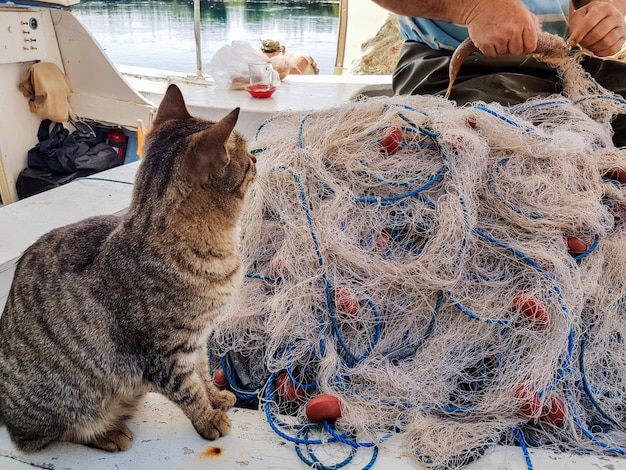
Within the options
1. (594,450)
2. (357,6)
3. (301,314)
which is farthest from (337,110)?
(357,6)

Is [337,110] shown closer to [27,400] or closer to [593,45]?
[593,45]

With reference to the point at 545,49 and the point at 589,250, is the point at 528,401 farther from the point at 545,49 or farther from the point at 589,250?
the point at 545,49

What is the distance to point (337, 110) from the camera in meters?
2.06

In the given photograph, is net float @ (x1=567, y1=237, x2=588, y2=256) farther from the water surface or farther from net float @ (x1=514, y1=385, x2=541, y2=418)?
the water surface

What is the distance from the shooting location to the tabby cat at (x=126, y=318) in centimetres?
125

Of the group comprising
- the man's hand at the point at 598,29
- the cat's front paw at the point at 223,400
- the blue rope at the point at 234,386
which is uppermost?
the man's hand at the point at 598,29

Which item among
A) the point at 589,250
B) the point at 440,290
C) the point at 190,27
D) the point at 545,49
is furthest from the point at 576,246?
the point at 190,27

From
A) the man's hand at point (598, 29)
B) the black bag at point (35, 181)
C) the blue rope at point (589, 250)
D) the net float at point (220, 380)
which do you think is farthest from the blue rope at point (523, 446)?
the black bag at point (35, 181)

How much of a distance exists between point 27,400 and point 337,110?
1559 millimetres

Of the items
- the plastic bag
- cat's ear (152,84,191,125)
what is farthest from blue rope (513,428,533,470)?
the plastic bag

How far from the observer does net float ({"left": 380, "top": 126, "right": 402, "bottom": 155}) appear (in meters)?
1.73

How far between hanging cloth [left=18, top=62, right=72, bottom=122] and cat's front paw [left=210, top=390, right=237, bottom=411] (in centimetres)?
342

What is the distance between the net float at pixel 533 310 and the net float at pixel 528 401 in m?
0.20

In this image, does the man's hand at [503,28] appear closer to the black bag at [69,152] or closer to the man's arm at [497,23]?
the man's arm at [497,23]
